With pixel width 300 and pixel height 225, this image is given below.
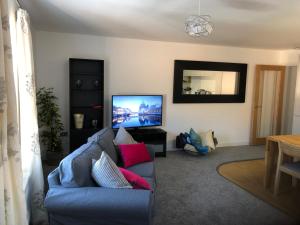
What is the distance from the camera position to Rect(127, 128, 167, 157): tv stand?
468cm

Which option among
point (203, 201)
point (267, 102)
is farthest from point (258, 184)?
point (267, 102)

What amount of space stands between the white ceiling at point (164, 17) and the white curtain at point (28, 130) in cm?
60

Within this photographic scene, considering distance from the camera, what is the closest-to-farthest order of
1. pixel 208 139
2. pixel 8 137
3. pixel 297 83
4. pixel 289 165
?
1. pixel 8 137
2. pixel 289 165
3. pixel 208 139
4. pixel 297 83

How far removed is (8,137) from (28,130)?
1.01 metres

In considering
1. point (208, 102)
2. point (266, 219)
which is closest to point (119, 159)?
point (266, 219)

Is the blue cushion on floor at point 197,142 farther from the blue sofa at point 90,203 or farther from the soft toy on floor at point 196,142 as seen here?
the blue sofa at point 90,203

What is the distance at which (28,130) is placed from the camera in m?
2.57

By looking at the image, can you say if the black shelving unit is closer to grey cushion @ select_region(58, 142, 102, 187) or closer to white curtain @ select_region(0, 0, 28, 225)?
grey cushion @ select_region(58, 142, 102, 187)

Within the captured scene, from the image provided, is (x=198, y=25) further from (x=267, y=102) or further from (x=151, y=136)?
(x=267, y=102)

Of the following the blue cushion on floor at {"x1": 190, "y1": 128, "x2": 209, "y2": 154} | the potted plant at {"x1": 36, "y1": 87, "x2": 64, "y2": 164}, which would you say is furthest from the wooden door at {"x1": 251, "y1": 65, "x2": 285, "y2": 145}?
the potted plant at {"x1": 36, "y1": 87, "x2": 64, "y2": 164}

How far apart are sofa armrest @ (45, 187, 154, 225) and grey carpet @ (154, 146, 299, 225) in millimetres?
875

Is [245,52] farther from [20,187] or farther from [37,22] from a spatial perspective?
[20,187]

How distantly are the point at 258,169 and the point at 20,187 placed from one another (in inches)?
150

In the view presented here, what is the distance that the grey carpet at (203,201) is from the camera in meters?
2.67
